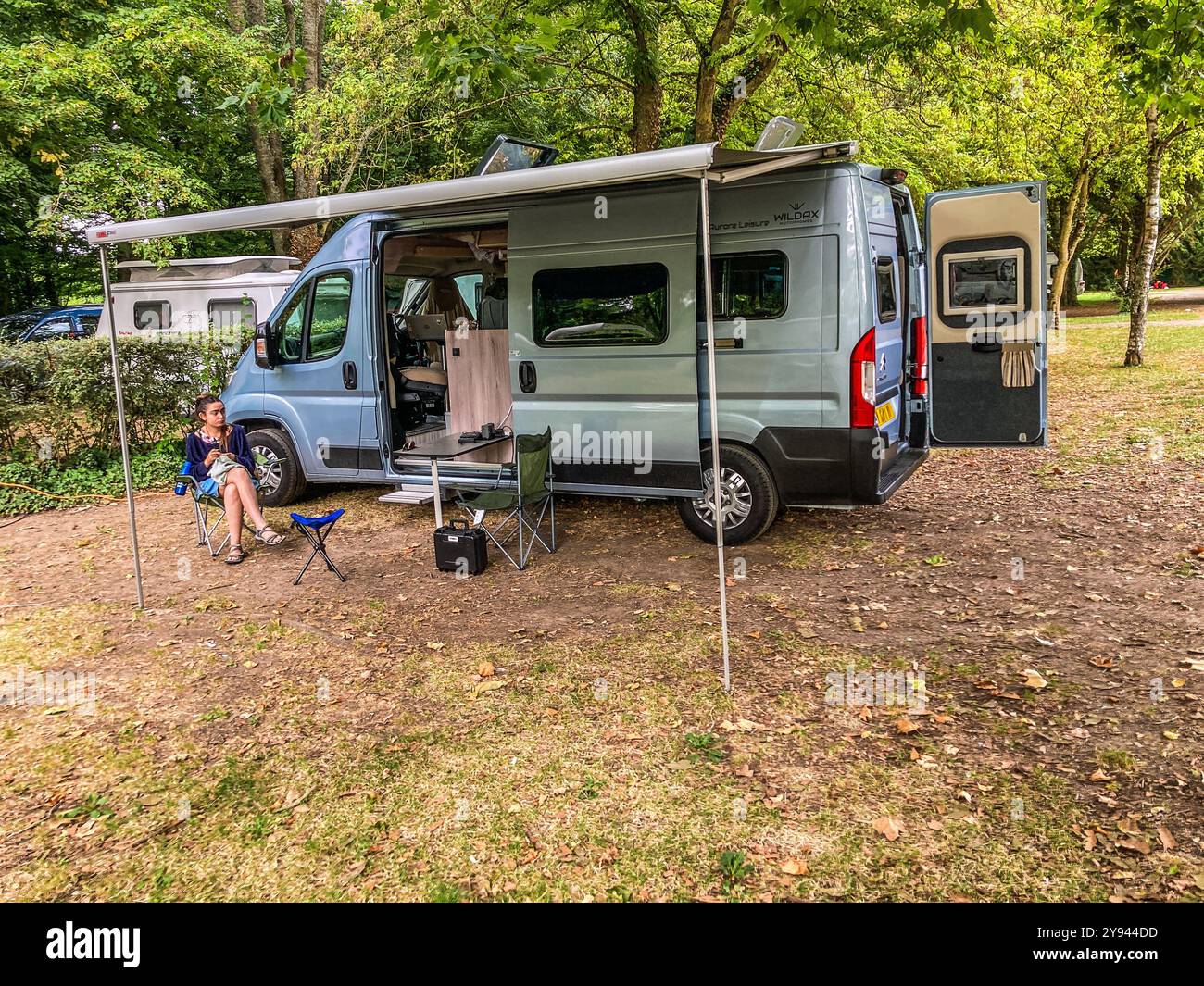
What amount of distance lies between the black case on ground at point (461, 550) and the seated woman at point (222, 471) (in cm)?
159

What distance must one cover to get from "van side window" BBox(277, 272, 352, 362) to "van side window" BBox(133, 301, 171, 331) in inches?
264

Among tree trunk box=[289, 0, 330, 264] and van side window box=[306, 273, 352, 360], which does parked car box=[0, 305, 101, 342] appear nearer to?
tree trunk box=[289, 0, 330, 264]

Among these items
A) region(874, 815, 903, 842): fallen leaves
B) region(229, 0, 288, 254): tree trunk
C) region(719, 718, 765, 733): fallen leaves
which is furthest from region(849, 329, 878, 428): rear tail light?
region(229, 0, 288, 254): tree trunk

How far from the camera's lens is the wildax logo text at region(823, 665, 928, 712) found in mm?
4285

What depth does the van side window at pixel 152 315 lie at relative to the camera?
13.6m

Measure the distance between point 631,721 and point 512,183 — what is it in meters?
2.78

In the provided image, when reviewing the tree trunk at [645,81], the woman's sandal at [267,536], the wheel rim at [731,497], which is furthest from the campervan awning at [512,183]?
the tree trunk at [645,81]

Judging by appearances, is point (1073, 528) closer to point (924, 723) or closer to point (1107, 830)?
point (924, 723)

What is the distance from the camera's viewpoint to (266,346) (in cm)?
802

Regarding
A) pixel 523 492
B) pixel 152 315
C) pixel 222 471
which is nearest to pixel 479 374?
pixel 523 492

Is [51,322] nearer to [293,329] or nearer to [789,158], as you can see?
[293,329]

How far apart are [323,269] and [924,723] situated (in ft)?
19.9

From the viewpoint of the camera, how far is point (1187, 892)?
2.91m
